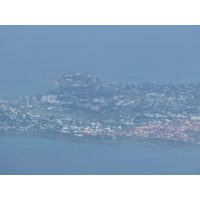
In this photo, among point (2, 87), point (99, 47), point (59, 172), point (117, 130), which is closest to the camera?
point (59, 172)

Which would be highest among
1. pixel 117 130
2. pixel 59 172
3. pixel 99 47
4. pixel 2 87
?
pixel 99 47

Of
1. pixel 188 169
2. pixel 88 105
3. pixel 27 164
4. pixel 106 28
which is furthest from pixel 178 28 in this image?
pixel 27 164

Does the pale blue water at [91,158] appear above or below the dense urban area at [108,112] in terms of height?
below

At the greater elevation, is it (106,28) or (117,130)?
(106,28)

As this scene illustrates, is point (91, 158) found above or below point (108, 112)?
below

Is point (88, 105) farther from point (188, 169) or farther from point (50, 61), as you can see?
point (188, 169)
